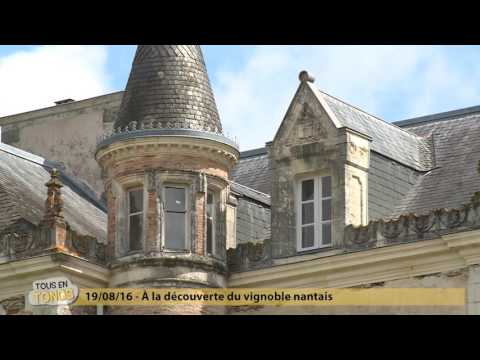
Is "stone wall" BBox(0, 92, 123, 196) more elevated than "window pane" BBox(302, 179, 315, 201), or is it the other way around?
"stone wall" BBox(0, 92, 123, 196)

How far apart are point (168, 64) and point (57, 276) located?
484cm

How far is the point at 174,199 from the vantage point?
31.4 m

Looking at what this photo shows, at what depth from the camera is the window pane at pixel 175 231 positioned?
31.0m

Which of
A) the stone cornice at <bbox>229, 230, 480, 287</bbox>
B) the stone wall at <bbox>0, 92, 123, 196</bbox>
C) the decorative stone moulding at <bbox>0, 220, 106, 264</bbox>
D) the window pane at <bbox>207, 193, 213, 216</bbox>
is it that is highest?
the stone wall at <bbox>0, 92, 123, 196</bbox>

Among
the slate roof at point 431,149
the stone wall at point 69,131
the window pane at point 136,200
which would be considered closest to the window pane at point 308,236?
the slate roof at point 431,149

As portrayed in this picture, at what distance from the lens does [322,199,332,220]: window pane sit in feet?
100

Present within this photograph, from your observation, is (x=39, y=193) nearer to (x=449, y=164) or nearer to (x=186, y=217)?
(x=186, y=217)

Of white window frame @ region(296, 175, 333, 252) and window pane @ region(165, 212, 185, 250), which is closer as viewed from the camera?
white window frame @ region(296, 175, 333, 252)

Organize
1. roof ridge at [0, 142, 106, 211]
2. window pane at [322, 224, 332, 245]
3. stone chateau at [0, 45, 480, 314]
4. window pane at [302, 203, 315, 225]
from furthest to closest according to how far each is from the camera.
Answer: roof ridge at [0, 142, 106, 211], window pane at [302, 203, 315, 225], window pane at [322, 224, 332, 245], stone chateau at [0, 45, 480, 314]

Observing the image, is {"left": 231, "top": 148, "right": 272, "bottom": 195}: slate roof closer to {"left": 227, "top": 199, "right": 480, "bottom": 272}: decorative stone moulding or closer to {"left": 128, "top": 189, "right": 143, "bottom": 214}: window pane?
{"left": 128, "top": 189, "right": 143, "bottom": 214}: window pane

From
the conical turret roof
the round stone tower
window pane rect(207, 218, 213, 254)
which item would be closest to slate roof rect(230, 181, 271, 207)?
the round stone tower

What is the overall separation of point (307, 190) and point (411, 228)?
2.88 metres

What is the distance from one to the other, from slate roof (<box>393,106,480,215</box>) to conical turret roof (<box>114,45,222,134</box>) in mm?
4283
